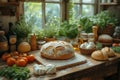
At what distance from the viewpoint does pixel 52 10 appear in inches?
85.2

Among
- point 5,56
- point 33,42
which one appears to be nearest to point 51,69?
point 5,56

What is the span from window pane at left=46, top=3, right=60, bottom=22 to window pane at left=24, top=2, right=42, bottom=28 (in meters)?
0.10

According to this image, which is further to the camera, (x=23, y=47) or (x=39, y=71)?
(x=23, y=47)

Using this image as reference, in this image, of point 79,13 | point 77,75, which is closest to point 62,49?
point 77,75

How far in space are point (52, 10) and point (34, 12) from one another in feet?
0.82

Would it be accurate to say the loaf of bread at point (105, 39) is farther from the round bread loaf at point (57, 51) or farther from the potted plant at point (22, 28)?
the potted plant at point (22, 28)

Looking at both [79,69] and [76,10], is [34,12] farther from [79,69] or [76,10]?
[79,69]

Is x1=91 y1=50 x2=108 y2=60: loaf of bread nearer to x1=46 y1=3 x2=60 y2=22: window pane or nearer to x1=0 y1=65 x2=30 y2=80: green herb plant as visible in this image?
x1=0 y1=65 x2=30 y2=80: green herb plant

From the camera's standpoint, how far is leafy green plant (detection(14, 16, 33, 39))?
168cm

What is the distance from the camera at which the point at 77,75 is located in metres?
1.35

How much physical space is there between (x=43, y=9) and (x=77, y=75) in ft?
3.27

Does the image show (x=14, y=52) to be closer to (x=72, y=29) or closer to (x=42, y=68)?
(x=42, y=68)

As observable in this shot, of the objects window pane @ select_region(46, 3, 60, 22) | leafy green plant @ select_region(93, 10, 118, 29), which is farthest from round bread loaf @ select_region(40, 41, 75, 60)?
leafy green plant @ select_region(93, 10, 118, 29)

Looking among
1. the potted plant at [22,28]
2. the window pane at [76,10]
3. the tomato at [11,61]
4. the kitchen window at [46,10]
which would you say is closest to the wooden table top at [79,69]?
the tomato at [11,61]
